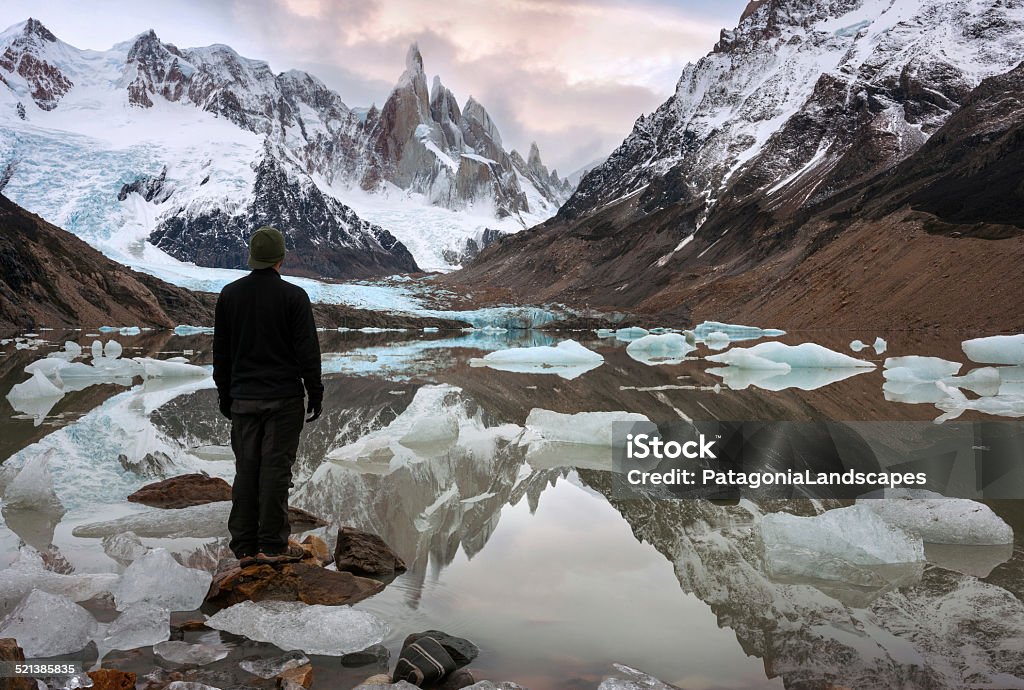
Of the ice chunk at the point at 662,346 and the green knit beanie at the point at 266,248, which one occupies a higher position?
the green knit beanie at the point at 266,248

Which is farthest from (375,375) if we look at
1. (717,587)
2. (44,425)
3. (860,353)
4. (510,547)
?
(860,353)

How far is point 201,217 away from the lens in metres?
155

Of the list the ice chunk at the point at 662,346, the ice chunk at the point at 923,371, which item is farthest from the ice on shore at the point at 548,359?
the ice chunk at the point at 923,371

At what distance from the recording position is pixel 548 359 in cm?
2103

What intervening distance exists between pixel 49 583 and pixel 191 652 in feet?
3.65

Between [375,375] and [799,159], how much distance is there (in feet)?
284

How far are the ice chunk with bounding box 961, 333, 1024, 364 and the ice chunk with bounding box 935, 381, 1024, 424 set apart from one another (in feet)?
28.4

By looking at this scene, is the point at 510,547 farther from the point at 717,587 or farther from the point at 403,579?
the point at 717,587

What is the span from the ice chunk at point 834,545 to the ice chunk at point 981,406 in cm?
610

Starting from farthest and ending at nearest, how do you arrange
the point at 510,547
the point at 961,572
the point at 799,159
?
the point at 799,159
the point at 510,547
the point at 961,572

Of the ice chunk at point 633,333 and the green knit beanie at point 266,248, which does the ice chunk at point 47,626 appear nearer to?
the green knit beanie at point 266,248

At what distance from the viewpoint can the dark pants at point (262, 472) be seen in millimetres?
4328

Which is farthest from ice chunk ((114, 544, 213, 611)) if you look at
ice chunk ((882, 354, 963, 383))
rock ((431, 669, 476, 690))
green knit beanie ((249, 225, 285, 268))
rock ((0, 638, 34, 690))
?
ice chunk ((882, 354, 963, 383))

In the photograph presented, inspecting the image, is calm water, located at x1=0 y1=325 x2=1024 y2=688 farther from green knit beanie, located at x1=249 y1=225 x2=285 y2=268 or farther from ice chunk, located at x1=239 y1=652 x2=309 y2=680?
green knit beanie, located at x1=249 y1=225 x2=285 y2=268
